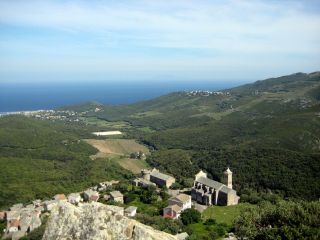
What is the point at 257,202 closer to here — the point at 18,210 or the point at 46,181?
the point at 18,210

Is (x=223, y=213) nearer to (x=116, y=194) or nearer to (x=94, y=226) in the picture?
(x=116, y=194)

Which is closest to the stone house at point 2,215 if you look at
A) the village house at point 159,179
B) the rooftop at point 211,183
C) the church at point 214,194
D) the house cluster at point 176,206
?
the village house at point 159,179

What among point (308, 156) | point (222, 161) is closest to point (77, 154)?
point (222, 161)

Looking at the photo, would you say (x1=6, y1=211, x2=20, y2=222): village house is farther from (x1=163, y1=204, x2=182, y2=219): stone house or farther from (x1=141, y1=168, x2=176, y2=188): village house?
(x1=141, y1=168, x2=176, y2=188): village house

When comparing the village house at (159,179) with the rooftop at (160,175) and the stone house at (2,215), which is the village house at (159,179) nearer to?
the rooftop at (160,175)

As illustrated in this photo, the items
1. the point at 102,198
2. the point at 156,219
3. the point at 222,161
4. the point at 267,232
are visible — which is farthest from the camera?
the point at 222,161

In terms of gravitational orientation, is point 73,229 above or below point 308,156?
above
